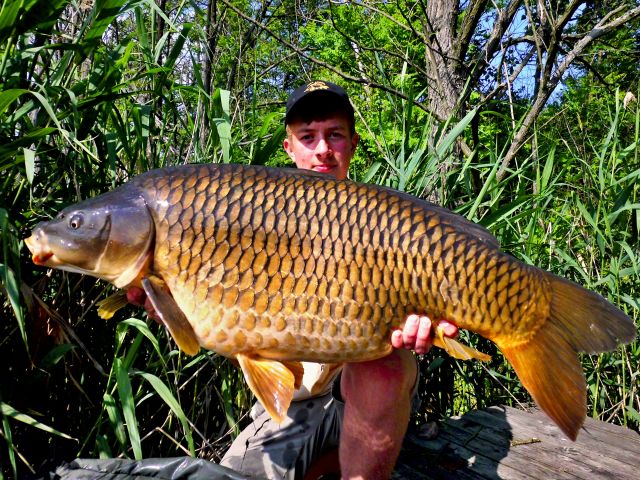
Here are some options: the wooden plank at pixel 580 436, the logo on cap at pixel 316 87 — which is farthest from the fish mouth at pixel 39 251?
the wooden plank at pixel 580 436

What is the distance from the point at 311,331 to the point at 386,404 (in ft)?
1.42

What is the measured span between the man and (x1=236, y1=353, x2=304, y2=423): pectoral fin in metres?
0.26

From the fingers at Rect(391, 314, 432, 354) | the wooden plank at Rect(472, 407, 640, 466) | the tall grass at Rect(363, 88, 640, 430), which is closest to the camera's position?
the fingers at Rect(391, 314, 432, 354)

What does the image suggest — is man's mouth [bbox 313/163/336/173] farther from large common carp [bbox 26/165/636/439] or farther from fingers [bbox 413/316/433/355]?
fingers [bbox 413/316/433/355]

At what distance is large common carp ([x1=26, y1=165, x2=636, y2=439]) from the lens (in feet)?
4.29

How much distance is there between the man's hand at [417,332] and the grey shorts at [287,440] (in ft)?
1.50

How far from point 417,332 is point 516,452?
911 millimetres

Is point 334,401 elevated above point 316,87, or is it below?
below

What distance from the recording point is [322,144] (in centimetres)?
204

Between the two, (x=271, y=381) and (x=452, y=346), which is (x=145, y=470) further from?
(x=452, y=346)

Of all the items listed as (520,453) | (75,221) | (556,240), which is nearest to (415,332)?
(75,221)

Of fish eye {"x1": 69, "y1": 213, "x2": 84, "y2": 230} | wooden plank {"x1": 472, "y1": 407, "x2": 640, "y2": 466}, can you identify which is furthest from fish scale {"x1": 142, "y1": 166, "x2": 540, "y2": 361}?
wooden plank {"x1": 472, "y1": 407, "x2": 640, "y2": 466}

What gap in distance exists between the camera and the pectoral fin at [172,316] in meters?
1.27

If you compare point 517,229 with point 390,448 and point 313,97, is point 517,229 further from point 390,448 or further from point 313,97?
point 390,448
